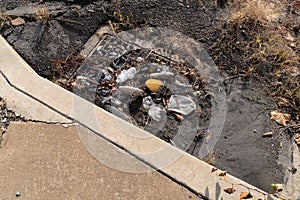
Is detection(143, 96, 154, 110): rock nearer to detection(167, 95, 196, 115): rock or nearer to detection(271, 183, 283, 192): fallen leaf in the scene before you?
detection(167, 95, 196, 115): rock

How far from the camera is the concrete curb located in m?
2.36

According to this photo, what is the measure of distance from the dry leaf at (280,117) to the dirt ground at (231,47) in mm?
34

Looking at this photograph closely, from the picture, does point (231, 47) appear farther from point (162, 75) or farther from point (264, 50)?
point (162, 75)

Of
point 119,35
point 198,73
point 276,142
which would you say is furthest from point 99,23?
point 276,142

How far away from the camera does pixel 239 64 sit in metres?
2.94

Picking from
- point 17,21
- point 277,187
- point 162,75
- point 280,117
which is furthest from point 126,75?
point 277,187

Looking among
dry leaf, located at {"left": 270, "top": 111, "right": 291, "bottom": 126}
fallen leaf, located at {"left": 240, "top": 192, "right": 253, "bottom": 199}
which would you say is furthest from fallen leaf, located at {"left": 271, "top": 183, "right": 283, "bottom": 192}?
dry leaf, located at {"left": 270, "top": 111, "right": 291, "bottom": 126}

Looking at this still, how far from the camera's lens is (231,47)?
3006mm

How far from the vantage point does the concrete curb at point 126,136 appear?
2.36 meters

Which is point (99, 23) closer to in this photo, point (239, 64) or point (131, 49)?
point (131, 49)

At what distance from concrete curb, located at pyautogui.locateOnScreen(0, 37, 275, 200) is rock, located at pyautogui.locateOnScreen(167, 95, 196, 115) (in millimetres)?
323

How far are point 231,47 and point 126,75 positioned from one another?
82 cm

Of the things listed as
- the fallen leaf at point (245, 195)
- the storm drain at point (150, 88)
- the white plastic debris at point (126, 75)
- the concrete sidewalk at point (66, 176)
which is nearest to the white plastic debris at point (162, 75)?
the storm drain at point (150, 88)

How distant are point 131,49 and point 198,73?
21.1 inches
